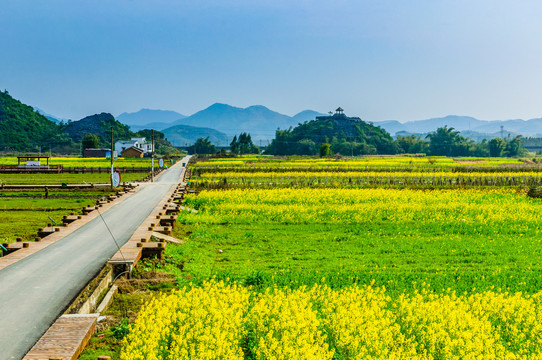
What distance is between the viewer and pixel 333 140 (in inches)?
6654

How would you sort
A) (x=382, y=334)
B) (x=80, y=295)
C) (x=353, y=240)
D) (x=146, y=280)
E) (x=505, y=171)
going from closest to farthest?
(x=382, y=334) < (x=80, y=295) < (x=146, y=280) < (x=353, y=240) < (x=505, y=171)

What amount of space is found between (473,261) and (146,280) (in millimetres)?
11966

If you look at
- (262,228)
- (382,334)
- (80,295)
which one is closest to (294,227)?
(262,228)

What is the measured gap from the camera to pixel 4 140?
436 feet

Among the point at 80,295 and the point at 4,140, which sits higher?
the point at 4,140

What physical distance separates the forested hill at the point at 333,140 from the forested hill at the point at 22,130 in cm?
7191

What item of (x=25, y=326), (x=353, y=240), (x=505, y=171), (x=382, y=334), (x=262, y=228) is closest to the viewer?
(x=382, y=334)

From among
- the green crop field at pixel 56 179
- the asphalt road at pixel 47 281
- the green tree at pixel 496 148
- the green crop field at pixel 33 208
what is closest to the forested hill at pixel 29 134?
the green crop field at pixel 56 179

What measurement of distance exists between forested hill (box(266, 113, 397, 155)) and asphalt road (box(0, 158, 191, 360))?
12749 cm

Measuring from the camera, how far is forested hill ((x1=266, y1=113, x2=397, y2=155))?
156 m

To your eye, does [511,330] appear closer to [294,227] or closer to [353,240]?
[353,240]

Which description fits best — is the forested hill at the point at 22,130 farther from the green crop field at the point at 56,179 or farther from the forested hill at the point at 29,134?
the green crop field at the point at 56,179

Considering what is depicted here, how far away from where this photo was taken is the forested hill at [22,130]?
13500 cm

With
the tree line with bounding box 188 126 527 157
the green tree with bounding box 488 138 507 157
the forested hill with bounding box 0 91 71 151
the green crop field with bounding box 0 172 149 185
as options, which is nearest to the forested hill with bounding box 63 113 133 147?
the forested hill with bounding box 0 91 71 151
